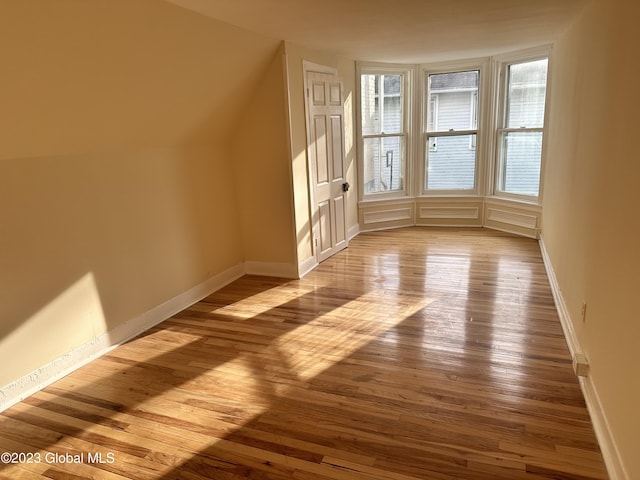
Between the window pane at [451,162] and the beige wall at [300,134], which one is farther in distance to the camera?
the window pane at [451,162]

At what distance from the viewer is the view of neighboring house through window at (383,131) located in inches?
241

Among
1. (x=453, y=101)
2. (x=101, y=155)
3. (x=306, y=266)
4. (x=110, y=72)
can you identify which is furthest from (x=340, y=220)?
(x=110, y=72)

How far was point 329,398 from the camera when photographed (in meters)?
2.51

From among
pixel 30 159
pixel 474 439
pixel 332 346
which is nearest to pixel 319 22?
pixel 30 159

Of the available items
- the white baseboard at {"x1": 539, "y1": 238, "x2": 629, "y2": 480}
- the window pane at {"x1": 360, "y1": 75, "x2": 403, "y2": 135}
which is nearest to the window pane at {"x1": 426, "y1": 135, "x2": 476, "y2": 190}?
the window pane at {"x1": 360, "y1": 75, "x2": 403, "y2": 135}

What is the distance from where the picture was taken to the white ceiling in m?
2.91

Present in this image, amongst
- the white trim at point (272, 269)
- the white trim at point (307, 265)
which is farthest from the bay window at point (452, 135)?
the white trim at point (272, 269)

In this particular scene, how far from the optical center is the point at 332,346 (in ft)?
10.2

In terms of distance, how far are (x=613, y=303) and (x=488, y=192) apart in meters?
4.56

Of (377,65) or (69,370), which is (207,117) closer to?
(69,370)

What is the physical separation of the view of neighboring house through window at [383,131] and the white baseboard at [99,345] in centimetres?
297

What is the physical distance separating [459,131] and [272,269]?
353 cm

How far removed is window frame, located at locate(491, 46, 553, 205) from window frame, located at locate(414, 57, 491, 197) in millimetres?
157

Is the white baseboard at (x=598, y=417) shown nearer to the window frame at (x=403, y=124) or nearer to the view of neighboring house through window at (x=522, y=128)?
the view of neighboring house through window at (x=522, y=128)
